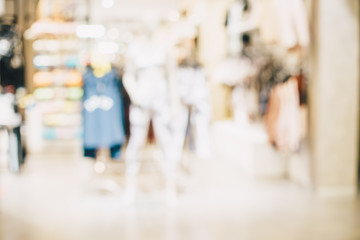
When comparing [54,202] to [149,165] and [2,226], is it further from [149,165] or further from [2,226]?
[149,165]

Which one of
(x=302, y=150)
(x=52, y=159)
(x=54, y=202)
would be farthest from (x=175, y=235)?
(x=52, y=159)

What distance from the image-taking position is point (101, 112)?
4473 millimetres

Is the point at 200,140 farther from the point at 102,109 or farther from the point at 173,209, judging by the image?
the point at 102,109

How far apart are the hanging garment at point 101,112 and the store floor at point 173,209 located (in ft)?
2.12

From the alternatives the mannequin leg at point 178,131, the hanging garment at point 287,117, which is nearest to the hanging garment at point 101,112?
the mannequin leg at point 178,131

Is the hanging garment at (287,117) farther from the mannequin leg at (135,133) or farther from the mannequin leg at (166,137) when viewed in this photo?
the mannequin leg at (135,133)

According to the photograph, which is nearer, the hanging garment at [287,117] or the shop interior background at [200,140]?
the shop interior background at [200,140]

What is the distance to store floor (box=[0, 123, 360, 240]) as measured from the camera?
3572mm

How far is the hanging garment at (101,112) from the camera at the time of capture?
4469mm

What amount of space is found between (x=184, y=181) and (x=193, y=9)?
4.48 metres

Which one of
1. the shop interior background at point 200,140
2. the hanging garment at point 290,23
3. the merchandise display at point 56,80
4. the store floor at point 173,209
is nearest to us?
the store floor at point 173,209

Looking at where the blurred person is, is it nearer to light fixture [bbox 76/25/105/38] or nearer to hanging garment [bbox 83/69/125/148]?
hanging garment [bbox 83/69/125/148]

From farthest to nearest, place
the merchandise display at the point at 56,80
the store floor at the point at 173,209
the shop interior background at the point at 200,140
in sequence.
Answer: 1. the merchandise display at the point at 56,80
2. the shop interior background at the point at 200,140
3. the store floor at the point at 173,209

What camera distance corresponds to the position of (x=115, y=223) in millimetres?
3838
